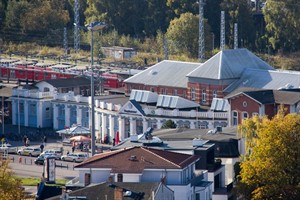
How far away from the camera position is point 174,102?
92.1 meters

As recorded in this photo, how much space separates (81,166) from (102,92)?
39.2 metres

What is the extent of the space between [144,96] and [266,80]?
7114mm

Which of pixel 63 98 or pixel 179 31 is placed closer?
pixel 63 98

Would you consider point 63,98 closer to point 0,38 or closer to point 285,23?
point 285,23

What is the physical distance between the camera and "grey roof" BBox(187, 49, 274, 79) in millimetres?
93062

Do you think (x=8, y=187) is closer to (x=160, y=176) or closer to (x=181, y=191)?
(x=160, y=176)

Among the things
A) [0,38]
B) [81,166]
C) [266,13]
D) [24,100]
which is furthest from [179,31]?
[81,166]

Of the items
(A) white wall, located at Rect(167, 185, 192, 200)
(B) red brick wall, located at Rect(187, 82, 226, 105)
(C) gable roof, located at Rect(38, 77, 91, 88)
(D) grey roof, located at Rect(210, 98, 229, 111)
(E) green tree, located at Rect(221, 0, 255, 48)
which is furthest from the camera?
Answer: (E) green tree, located at Rect(221, 0, 255, 48)

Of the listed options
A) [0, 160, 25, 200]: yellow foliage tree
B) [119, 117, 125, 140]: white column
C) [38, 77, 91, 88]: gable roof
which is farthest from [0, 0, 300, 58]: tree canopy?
[0, 160, 25, 200]: yellow foliage tree

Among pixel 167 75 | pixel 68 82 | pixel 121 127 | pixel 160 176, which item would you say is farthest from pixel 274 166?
pixel 68 82

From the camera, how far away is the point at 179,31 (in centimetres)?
13238

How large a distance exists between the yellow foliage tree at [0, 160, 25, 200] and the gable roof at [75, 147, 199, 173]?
116 inches

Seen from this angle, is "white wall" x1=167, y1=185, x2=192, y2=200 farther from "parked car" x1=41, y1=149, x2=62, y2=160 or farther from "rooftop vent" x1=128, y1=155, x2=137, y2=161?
"parked car" x1=41, y1=149, x2=62, y2=160

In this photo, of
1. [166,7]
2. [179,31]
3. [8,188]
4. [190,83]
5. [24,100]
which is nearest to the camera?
[8,188]
